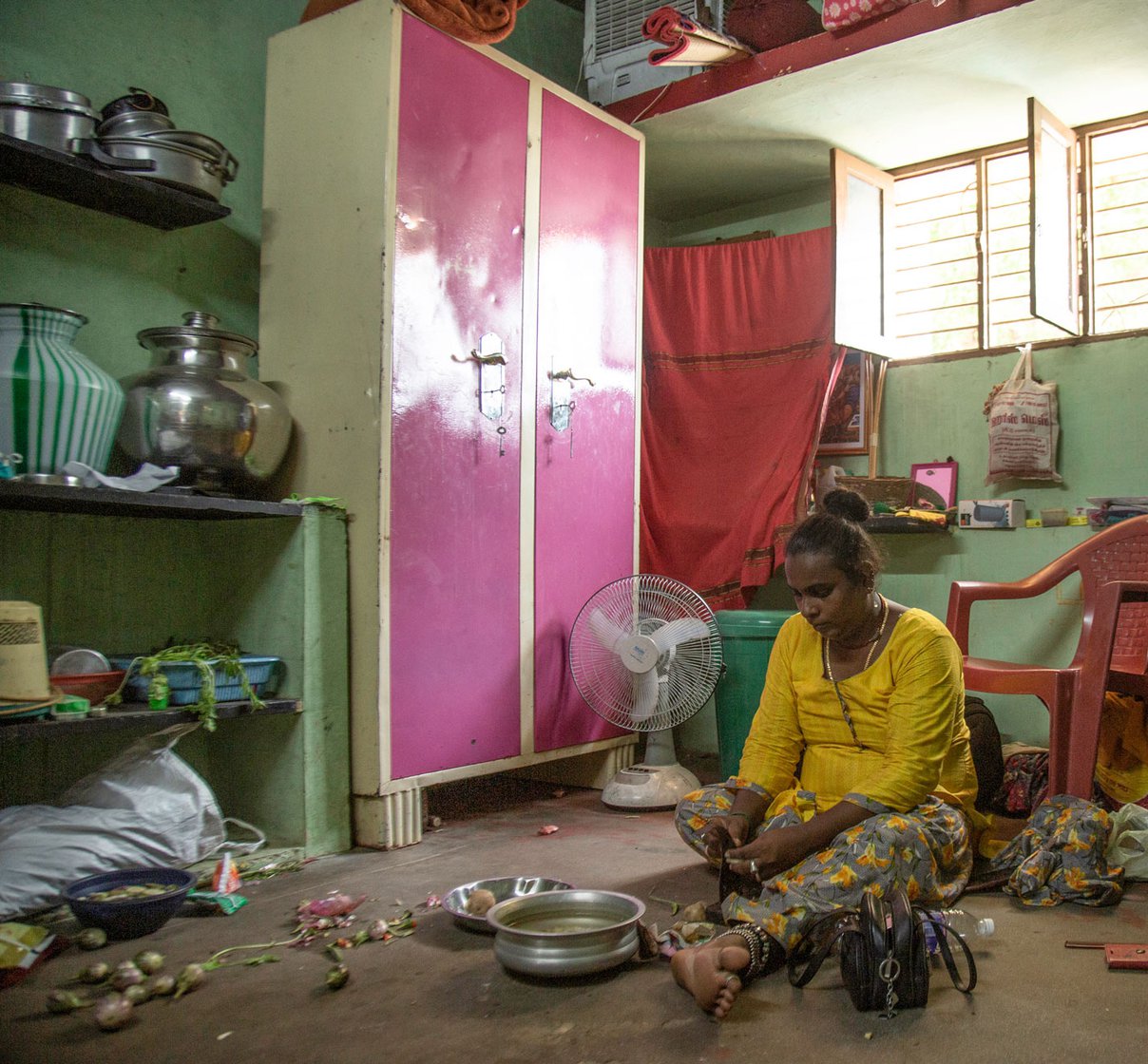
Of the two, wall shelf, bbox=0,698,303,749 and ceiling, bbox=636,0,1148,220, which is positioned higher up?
ceiling, bbox=636,0,1148,220

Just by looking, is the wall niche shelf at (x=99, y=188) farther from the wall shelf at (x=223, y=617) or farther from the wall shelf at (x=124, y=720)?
the wall shelf at (x=124, y=720)

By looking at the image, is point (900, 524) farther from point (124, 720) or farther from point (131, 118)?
point (131, 118)

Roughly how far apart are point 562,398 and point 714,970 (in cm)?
250

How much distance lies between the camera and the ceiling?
393 centimetres

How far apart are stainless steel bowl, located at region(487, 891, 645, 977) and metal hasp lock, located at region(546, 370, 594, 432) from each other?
6.81ft

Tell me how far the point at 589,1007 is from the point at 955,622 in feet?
8.30

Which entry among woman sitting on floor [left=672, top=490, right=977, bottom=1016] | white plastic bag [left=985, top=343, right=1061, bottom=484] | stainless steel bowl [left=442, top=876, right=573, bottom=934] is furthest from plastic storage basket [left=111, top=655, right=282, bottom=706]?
white plastic bag [left=985, top=343, right=1061, bottom=484]

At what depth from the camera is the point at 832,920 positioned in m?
2.10

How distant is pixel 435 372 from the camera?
354cm

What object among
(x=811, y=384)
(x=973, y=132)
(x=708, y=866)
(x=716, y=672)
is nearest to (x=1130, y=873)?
(x=708, y=866)

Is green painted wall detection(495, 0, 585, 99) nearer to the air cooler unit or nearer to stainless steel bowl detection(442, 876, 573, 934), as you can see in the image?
the air cooler unit

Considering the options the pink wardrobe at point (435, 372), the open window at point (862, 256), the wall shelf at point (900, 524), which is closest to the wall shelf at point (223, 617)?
the pink wardrobe at point (435, 372)

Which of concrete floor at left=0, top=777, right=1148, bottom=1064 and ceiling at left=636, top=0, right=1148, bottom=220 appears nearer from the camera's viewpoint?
concrete floor at left=0, top=777, right=1148, bottom=1064

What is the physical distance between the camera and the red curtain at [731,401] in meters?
4.84
